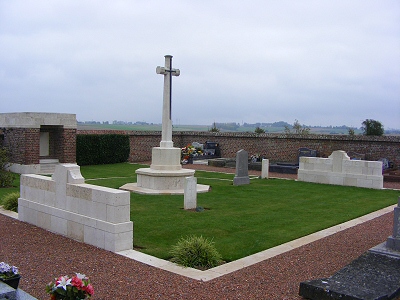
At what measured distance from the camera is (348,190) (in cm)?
1508

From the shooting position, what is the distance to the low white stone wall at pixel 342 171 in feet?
51.3

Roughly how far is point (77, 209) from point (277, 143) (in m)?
19.1

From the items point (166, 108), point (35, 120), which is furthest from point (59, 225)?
point (35, 120)

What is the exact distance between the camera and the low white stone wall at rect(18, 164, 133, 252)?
7207mm

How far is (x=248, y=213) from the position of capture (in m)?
10.6

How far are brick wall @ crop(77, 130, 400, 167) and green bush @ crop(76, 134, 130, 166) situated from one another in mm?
855

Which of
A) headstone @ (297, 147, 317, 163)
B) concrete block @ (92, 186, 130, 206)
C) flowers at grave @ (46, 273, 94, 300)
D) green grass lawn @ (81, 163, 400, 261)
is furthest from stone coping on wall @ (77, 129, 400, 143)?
flowers at grave @ (46, 273, 94, 300)

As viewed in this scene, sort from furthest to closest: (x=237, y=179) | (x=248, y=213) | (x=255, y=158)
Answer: (x=255, y=158) < (x=237, y=179) < (x=248, y=213)

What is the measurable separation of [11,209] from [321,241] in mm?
7592

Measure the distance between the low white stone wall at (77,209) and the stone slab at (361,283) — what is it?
10.6ft

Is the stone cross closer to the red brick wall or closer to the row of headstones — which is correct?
the row of headstones

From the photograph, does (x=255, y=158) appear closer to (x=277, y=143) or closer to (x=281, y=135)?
(x=277, y=143)

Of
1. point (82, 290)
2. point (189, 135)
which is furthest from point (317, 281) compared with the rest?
point (189, 135)

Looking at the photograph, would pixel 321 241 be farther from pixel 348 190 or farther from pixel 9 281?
pixel 348 190
